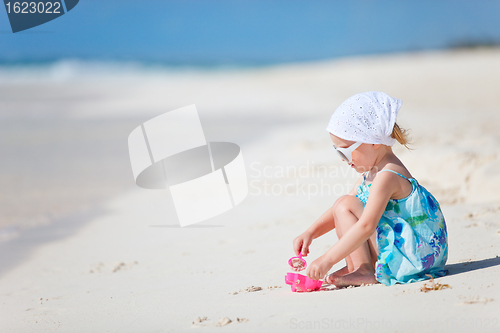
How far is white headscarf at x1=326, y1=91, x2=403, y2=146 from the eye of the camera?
210 centimetres

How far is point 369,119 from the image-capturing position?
83.0 inches

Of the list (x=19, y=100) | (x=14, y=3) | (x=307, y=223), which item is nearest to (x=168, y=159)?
(x=14, y=3)

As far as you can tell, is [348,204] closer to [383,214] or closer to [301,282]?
[383,214]

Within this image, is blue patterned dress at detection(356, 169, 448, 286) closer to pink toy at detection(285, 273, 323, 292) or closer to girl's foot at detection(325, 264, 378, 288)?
girl's foot at detection(325, 264, 378, 288)

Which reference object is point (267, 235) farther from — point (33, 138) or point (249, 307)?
point (33, 138)

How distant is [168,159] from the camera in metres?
7.79

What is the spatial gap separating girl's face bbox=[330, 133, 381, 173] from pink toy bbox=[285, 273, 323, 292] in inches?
22.7

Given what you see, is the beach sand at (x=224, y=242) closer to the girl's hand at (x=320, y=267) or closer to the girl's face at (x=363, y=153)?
the girl's hand at (x=320, y=267)

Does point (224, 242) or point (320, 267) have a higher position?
point (320, 267)

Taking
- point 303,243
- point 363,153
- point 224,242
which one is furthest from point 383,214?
point 224,242

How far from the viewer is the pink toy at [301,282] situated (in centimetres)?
223

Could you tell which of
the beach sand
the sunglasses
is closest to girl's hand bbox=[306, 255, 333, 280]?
the beach sand

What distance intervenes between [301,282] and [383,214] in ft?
1.60

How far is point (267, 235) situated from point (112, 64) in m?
39.9
